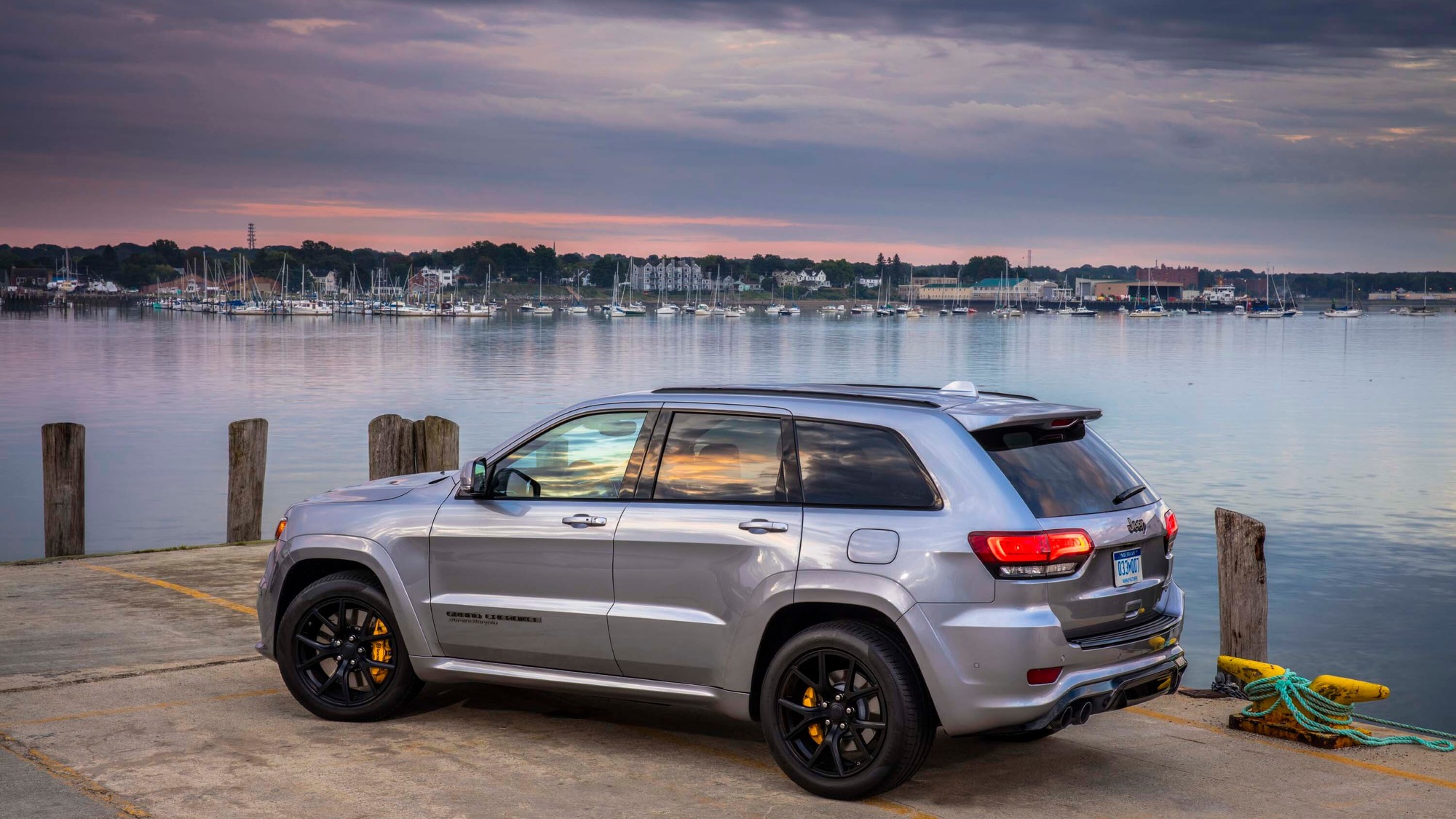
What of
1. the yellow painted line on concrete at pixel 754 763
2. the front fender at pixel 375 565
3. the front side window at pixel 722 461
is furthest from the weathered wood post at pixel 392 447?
the front side window at pixel 722 461

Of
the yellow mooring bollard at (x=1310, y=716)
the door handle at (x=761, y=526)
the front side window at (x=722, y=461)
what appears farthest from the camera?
the yellow mooring bollard at (x=1310, y=716)

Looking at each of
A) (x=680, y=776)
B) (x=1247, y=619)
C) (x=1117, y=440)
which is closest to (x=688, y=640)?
(x=680, y=776)

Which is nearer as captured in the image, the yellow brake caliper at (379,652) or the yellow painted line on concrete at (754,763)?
the yellow painted line on concrete at (754,763)

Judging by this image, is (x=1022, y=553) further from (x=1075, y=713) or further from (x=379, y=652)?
(x=379, y=652)

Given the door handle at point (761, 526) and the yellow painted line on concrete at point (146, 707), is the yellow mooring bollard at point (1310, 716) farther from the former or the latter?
the yellow painted line on concrete at point (146, 707)

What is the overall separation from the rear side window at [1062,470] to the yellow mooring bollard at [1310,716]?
67.3 inches

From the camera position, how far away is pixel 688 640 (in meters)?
6.27

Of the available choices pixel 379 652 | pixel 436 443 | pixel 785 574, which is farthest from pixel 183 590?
pixel 785 574

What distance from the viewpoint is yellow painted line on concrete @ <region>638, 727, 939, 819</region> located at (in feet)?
19.2

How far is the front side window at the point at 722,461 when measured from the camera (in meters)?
6.25

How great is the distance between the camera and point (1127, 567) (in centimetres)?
597

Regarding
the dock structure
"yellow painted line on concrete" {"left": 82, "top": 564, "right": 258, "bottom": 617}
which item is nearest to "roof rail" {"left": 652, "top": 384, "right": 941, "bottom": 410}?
the dock structure

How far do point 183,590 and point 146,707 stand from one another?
386 centimetres

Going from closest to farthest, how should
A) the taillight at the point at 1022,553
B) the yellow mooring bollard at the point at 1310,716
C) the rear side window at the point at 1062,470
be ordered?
the taillight at the point at 1022,553 < the rear side window at the point at 1062,470 < the yellow mooring bollard at the point at 1310,716
